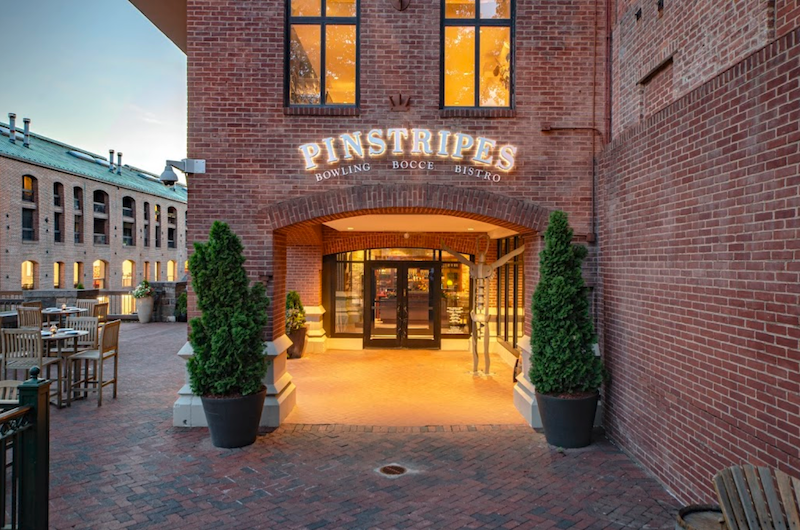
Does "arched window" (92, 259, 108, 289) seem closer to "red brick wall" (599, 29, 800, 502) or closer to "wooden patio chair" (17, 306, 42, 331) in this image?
"wooden patio chair" (17, 306, 42, 331)

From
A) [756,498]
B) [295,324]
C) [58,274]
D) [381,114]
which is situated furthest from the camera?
[58,274]

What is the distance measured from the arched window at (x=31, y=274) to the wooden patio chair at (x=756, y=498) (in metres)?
33.1

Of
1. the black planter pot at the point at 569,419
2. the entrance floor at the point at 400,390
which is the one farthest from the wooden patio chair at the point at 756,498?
the entrance floor at the point at 400,390

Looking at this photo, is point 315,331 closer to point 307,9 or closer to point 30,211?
point 307,9

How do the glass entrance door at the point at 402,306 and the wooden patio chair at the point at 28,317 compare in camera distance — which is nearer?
the wooden patio chair at the point at 28,317

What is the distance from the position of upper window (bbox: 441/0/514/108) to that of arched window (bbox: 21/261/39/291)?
2946 cm

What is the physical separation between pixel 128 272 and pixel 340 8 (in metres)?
36.6

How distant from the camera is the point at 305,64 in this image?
7301mm

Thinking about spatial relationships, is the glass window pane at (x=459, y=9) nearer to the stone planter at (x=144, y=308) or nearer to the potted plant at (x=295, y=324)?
the potted plant at (x=295, y=324)

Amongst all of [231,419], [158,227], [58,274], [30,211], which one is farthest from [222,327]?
[158,227]

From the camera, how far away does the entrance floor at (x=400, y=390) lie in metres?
7.44

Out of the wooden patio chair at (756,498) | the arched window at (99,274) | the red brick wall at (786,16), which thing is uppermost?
the red brick wall at (786,16)

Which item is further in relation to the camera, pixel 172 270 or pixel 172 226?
pixel 172 270

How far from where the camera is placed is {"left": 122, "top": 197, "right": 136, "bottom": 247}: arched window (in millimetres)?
37469
